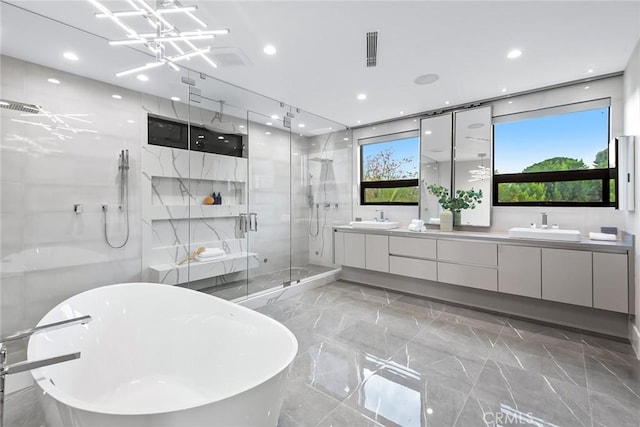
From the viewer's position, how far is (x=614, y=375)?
2186 mm

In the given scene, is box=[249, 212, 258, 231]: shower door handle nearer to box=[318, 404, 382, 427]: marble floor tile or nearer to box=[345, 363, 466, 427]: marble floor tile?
box=[345, 363, 466, 427]: marble floor tile

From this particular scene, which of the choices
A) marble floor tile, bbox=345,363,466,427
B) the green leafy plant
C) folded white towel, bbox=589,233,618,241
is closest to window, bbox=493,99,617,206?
the green leafy plant

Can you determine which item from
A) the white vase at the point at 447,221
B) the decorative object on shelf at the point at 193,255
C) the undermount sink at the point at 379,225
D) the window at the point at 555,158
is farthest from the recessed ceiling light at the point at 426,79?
the decorative object on shelf at the point at 193,255

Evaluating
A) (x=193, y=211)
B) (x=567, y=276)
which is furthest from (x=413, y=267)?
(x=193, y=211)

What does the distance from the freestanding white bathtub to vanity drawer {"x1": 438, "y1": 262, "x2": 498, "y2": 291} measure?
276 cm

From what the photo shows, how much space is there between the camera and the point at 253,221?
165 inches

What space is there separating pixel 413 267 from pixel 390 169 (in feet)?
5.91

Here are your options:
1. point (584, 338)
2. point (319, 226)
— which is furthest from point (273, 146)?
point (584, 338)

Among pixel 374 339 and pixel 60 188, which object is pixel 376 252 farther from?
pixel 60 188

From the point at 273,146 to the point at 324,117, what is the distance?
98cm

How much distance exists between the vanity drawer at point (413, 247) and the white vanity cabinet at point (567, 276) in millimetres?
1207

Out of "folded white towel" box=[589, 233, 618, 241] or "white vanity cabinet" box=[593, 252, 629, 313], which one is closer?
"white vanity cabinet" box=[593, 252, 629, 313]

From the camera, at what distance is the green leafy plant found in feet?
13.0

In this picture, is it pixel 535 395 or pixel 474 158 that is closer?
pixel 535 395
